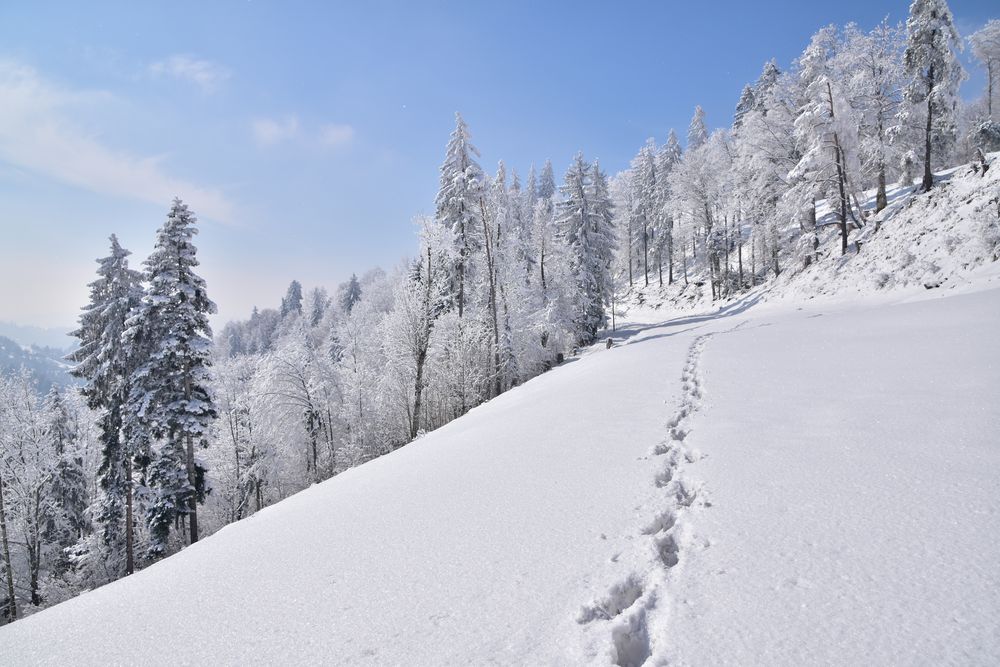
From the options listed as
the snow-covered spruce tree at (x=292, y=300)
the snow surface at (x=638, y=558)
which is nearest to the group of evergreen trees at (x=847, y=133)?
the snow surface at (x=638, y=558)

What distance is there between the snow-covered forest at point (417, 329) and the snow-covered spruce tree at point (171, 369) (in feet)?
0.21

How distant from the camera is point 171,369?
595 inches

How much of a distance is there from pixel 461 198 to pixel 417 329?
28.2 ft

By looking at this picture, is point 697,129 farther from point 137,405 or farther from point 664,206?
point 137,405

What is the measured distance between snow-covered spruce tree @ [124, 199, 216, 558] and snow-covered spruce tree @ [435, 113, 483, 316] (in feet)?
38.0

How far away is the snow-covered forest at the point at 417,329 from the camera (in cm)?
1513

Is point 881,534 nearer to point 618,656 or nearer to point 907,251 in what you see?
point 618,656

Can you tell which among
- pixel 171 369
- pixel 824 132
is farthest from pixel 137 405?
pixel 824 132

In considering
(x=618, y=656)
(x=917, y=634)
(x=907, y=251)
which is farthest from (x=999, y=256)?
(x=618, y=656)

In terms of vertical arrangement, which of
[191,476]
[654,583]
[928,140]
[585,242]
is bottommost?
A: [191,476]

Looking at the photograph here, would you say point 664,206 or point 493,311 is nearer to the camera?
point 493,311

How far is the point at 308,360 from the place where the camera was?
2461cm

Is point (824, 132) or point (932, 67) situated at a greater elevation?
point (932, 67)

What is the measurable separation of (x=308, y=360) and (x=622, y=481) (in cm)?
2390
